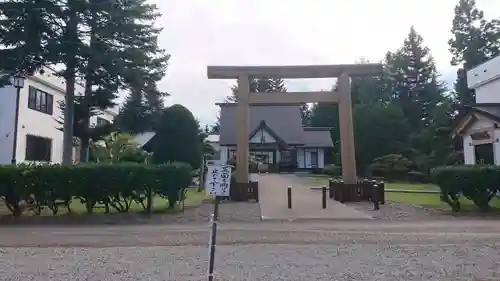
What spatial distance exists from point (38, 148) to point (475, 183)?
27.8m

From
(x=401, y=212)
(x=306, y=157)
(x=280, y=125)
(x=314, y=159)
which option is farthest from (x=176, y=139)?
(x=314, y=159)

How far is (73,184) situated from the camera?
14562mm

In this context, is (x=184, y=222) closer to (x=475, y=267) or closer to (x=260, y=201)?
(x=260, y=201)

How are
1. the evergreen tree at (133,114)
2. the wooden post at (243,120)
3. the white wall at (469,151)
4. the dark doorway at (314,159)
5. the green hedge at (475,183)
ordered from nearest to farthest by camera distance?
the green hedge at (475,183)
the wooden post at (243,120)
the white wall at (469,151)
the evergreen tree at (133,114)
the dark doorway at (314,159)

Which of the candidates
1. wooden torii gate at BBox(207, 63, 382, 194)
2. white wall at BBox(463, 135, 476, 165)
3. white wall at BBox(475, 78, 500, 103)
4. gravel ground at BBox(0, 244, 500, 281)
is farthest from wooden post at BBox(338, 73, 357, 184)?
white wall at BBox(475, 78, 500, 103)

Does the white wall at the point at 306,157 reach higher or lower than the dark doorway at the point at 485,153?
higher

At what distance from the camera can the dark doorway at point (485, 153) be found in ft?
74.0

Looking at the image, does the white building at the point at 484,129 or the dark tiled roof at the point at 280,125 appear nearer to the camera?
the white building at the point at 484,129

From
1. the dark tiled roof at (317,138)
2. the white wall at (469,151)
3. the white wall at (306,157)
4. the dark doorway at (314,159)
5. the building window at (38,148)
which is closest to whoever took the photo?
the white wall at (469,151)

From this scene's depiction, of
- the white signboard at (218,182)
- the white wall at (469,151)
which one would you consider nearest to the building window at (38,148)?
the white wall at (469,151)

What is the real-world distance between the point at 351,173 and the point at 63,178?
11187mm

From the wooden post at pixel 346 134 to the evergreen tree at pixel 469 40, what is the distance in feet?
113

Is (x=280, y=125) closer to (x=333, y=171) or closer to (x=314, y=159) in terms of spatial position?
(x=314, y=159)

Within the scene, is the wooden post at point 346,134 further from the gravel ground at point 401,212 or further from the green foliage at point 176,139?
the green foliage at point 176,139
